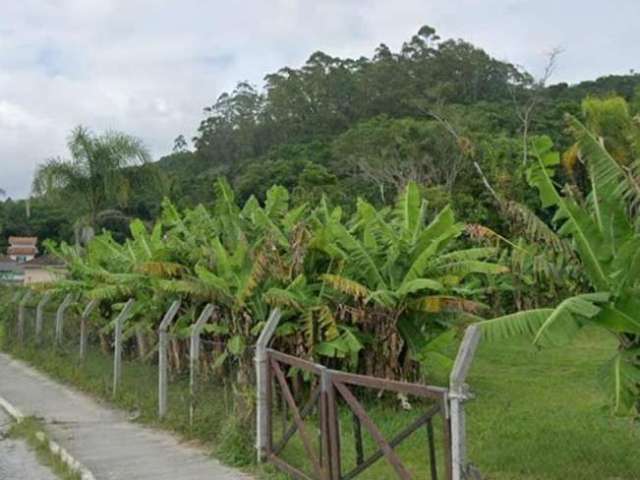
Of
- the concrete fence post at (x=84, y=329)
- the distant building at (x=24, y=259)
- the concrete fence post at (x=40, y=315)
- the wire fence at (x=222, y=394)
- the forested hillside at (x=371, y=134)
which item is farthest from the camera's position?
the distant building at (x=24, y=259)

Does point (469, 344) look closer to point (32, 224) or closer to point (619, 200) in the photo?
point (619, 200)

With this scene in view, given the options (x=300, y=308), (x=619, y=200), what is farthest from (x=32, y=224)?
(x=619, y=200)

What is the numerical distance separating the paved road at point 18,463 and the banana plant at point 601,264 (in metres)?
5.53

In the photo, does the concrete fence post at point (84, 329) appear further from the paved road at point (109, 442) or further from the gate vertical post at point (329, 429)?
the gate vertical post at point (329, 429)

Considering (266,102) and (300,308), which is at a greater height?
(266,102)

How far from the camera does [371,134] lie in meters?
47.2

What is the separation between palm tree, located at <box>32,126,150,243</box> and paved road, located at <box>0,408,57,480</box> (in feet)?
52.2

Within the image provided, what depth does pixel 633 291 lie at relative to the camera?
748 centimetres

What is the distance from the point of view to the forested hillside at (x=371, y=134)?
115 ft

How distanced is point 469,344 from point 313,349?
19.6ft

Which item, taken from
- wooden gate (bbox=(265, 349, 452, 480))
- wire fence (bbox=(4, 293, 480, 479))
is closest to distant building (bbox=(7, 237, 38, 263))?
wire fence (bbox=(4, 293, 480, 479))

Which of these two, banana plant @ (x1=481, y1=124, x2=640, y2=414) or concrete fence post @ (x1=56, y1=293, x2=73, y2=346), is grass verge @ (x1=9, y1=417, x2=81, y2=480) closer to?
banana plant @ (x1=481, y1=124, x2=640, y2=414)

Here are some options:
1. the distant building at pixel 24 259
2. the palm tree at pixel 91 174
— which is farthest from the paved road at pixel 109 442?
the distant building at pixel 24 259

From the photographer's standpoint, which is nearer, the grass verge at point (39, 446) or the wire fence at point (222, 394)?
the wire fence at point (222, 394)
